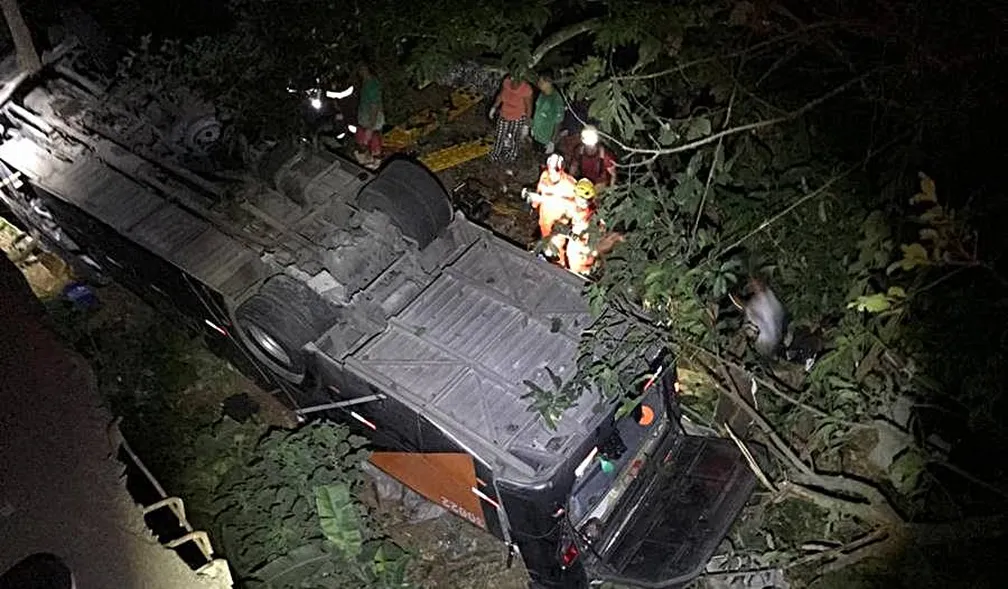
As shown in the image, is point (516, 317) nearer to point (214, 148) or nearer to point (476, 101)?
point (214, 148)

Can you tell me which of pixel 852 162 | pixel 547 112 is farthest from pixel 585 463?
pixel 547 112

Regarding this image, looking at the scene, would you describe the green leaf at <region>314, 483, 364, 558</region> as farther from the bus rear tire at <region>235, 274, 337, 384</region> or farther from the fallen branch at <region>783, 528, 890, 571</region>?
the fallen branch at <region>783, 528, 890, 571</region>

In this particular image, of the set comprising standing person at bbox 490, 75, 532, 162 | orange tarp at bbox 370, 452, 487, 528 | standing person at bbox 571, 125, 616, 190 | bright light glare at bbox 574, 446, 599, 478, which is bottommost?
bright light glare at bbox 574, 446, 599, 478

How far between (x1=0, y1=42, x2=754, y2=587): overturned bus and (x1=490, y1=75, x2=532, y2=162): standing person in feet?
7.68

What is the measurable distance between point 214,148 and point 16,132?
1.83 meters

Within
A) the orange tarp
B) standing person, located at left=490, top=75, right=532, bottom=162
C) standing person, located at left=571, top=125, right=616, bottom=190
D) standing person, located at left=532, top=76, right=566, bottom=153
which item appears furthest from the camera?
standing person, located at left=490, top=75, right=532, bottom=162

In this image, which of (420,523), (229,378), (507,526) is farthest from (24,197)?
(507,526)

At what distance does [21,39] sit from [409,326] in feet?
15.6

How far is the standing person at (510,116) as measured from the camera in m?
9.06

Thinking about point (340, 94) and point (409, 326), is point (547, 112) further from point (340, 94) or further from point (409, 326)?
point (409, 326)

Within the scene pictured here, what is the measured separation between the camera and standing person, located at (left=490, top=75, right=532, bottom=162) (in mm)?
9062

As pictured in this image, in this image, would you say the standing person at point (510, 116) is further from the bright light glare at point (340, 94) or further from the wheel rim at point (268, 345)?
the wheel rim at point (268, 345)

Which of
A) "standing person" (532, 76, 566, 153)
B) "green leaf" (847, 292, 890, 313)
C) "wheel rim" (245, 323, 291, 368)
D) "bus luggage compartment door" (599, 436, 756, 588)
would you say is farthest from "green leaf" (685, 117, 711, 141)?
"standing person" (532, 76, 566, 153)

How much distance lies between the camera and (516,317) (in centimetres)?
634
